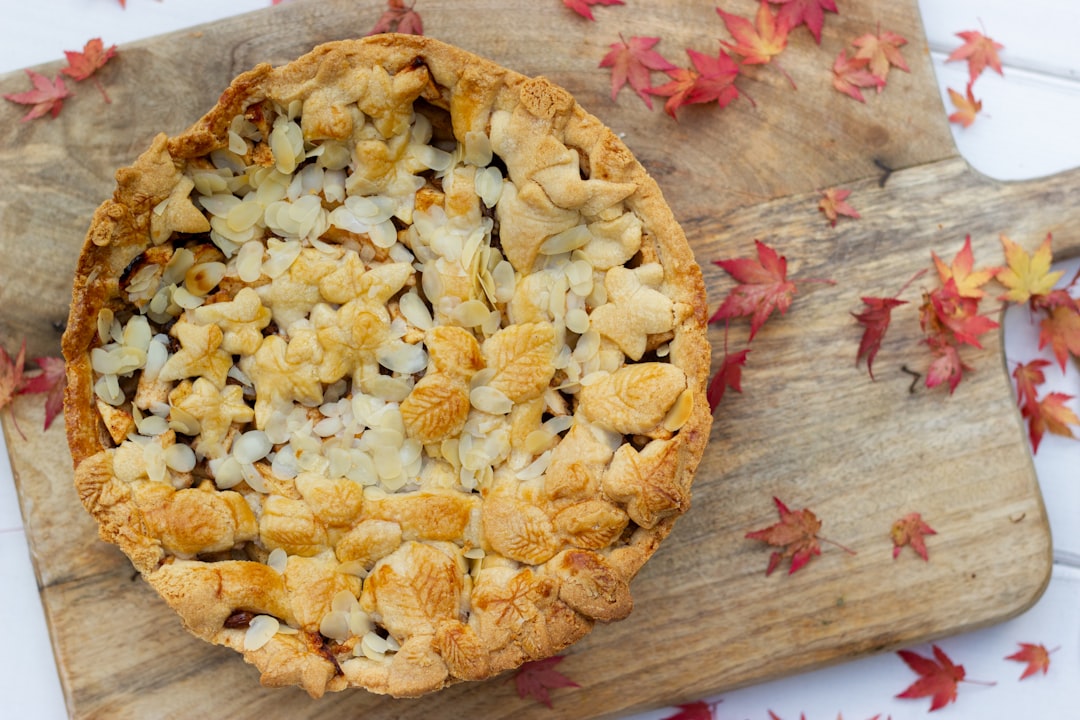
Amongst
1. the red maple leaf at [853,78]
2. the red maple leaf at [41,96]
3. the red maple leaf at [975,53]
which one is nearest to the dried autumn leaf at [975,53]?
the red maple leaf at [975,53]

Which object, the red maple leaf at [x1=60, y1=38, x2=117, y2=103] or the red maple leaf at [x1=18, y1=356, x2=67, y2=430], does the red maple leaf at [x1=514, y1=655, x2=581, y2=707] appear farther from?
the red maple leaf at [x1=60, y1=38, x2=117, y2=103]

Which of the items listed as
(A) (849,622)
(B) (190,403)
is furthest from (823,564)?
(B) (190,403)

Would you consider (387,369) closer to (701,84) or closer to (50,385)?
(50,385)

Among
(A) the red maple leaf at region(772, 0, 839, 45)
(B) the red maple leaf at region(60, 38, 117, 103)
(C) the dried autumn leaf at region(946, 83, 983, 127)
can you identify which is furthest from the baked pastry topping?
(C) the dried autumn leaf at region(946, 83, 983, 127)

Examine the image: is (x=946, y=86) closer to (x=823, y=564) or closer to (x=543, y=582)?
(x=823, y=564)

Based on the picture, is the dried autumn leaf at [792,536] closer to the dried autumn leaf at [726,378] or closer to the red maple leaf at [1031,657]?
the dried autumn leaf at [726,378]

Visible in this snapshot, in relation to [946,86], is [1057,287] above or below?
below
